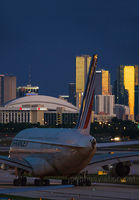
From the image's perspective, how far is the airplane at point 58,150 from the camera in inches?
1923

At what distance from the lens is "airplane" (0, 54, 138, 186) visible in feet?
160

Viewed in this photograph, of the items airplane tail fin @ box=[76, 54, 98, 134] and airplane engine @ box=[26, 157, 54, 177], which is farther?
airplane tail fin @ box=[76, 54, 98, 134]

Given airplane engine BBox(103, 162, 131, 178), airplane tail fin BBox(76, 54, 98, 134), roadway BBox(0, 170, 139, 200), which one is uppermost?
airplane tail fin BBox(76, 54, 98, 134)

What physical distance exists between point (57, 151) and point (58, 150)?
0.50 feet

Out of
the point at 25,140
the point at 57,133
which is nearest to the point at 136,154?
the point at 57,133

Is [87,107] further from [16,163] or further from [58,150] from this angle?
[16,163]

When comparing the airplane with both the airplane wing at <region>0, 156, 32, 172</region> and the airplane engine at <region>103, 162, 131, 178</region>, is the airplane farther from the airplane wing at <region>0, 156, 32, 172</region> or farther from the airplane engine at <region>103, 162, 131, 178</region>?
the airplane engine at <region>103, 162, 131, 178</region>

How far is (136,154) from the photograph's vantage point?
166ft

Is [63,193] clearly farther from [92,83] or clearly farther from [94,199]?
[92,83]

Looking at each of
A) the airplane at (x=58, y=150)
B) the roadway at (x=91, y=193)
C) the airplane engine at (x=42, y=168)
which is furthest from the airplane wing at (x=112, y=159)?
the airplane engine at (x=42, y=168)

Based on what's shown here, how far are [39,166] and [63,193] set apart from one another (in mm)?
4769

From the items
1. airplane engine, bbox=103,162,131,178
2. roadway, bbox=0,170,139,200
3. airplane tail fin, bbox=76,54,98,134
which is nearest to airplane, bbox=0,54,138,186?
airplane tail fin, bbox=76,54,98,134

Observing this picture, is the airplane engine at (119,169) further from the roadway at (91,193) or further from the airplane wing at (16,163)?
the airplane wing at (16,163)

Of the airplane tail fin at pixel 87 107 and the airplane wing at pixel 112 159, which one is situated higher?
the airplane tail fin at pixel 87 107
